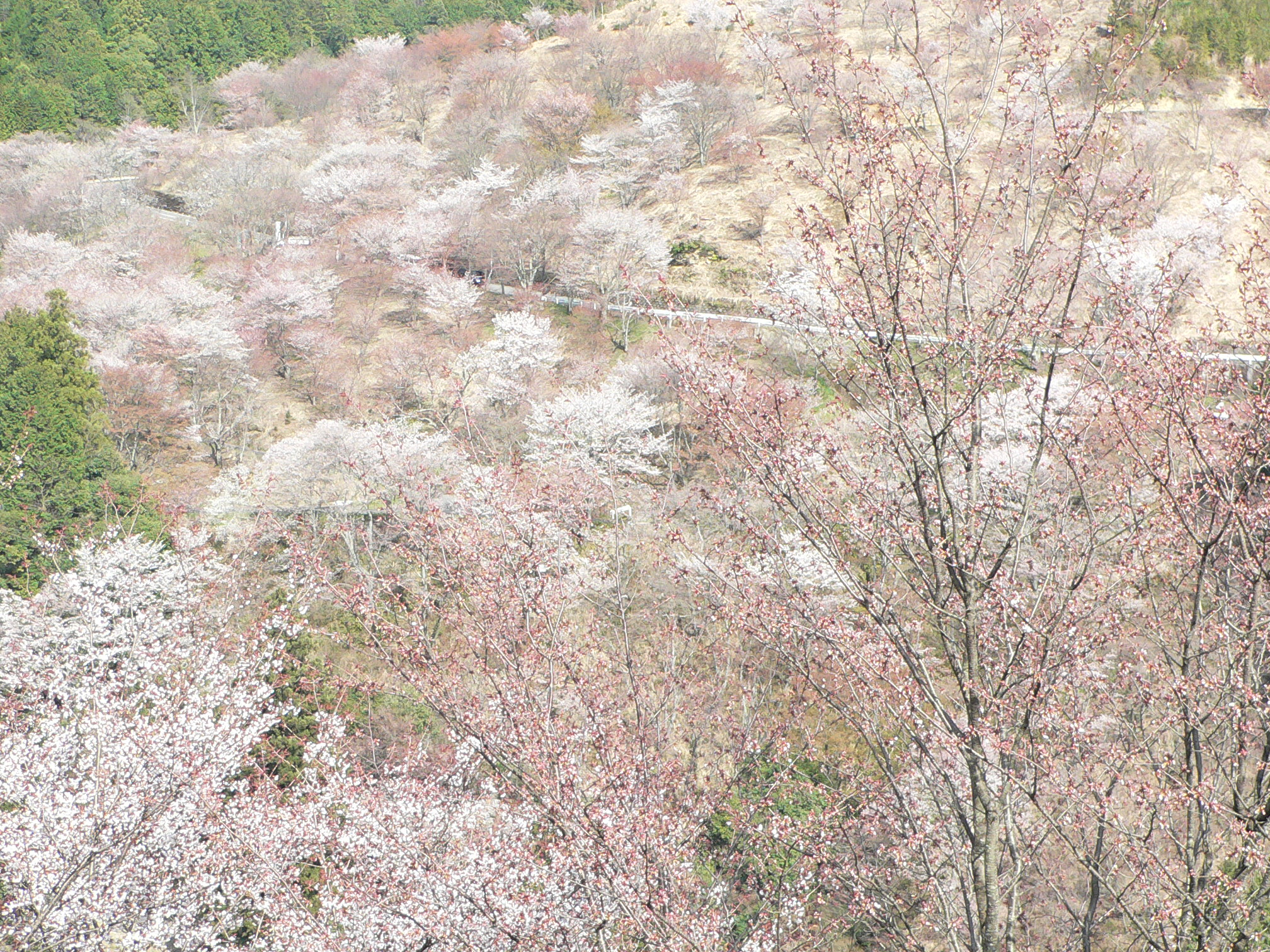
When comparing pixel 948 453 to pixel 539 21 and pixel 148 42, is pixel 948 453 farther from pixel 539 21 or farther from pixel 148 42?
pixel 148 42

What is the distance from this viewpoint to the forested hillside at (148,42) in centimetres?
4722

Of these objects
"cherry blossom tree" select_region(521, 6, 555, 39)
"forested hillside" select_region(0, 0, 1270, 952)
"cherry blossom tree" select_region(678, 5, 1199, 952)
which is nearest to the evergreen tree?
"forested hillside" select_region(0, 0, 1270, 952)

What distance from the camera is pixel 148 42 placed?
170 feet

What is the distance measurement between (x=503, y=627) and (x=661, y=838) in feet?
4.89

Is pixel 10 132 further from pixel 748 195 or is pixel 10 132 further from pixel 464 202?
pixel 748 195

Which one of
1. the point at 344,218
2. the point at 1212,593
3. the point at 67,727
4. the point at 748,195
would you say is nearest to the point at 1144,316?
the point at 1212,593

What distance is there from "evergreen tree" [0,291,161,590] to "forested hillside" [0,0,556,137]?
111 ft

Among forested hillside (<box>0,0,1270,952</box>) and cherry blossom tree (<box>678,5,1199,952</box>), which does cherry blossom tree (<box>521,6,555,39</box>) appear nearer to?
forested hillside (<box>0,0,1270,952</box>)

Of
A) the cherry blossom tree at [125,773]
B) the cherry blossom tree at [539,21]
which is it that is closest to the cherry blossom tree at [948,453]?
the cherry blossom tree at [125,773]

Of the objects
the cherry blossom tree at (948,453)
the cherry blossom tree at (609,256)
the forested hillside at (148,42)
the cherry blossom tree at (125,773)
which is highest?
the forested hillside at (148,42)

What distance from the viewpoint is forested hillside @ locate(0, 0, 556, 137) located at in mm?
47219

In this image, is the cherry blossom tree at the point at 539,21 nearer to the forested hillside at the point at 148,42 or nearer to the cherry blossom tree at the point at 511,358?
the forested hillside at the point at 148,42

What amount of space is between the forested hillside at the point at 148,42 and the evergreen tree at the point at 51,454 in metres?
33.8

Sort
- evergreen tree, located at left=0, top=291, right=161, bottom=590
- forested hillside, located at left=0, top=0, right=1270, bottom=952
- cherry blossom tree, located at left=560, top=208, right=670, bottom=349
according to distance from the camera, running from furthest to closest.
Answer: cherry blossom tree, located at left=560, top=208, right=670, bottom=349 → evergreen tree, located at left=0, top=291, right=161, bottom=590 → forested hillside, located at left=0, top=0, right=1270, bottom=952
